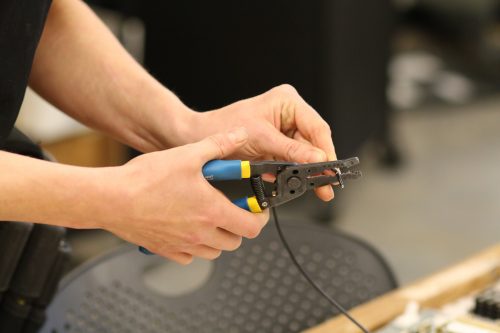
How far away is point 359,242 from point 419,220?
4.81ft

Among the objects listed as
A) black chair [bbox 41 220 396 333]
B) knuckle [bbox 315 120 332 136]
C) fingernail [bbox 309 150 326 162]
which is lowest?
black chair [bbox 41 220 396 333]

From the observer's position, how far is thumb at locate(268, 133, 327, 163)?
28.5 inches

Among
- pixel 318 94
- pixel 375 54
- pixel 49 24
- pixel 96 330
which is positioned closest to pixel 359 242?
pixel 96 330

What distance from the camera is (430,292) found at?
86 centimetres

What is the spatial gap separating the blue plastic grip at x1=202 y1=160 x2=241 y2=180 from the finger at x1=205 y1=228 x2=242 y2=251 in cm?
5

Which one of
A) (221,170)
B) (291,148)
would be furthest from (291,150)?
(221,170)

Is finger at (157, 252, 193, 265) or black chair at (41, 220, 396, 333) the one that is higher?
A: finger at (157, 252, 193, 265)

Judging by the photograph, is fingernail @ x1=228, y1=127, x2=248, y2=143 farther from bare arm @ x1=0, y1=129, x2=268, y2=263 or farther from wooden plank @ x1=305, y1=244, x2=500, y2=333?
wooden plank @ x1=305, y1=244, x2=500, y2=333

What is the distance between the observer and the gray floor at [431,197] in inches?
86.1

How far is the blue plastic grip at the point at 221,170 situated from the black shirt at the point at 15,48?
0.24 meters

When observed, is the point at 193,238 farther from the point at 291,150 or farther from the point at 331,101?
the point at 331,101

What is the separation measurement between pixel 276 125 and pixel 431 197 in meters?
1.86

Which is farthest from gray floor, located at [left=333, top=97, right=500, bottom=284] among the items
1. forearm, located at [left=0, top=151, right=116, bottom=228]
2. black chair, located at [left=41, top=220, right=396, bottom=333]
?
forearm, located at [left=0, top=151, right=116, bottom=228]

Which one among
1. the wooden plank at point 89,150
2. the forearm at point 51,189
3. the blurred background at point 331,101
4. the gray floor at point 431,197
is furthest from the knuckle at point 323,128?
the wooden plank at point 89,150
